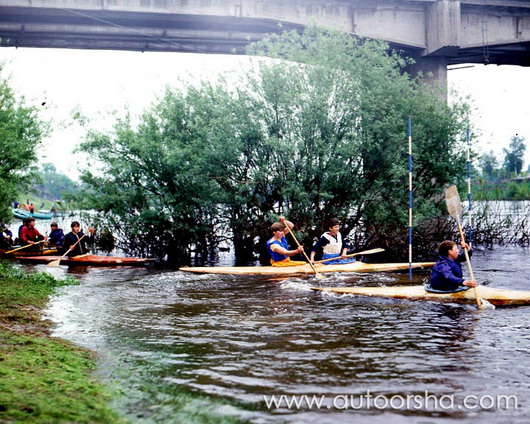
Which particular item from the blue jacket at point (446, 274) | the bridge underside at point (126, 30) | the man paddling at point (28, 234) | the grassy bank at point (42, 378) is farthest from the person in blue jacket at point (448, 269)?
the man paddling at point (28, 234)

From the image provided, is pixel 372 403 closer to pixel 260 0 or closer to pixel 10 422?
pixel 10 422

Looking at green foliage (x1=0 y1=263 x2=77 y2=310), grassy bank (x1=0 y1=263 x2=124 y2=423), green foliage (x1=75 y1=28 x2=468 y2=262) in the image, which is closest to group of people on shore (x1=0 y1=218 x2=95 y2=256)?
green foliage (x1=75 y1=28 x2=468 y2=262)

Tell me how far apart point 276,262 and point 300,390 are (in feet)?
30.5

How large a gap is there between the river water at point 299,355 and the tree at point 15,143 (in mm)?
9001

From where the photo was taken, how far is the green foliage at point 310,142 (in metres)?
17.1

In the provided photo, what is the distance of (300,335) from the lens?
7.40 meters

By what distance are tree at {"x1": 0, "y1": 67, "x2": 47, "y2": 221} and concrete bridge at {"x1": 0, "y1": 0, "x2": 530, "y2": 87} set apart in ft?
9.85

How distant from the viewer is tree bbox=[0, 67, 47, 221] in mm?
18562

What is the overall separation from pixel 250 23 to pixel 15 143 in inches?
358

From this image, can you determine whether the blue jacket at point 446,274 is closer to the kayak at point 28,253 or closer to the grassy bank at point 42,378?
the grassy bank at point 42,378

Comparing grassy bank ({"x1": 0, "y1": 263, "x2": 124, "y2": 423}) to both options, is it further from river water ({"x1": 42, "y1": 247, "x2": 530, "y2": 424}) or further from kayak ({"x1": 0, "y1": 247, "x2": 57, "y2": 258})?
kayak ({"x1": 0, "y1": 247, "x2": 57, "y2": 258})

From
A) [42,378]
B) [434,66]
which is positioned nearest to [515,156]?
[434,66]

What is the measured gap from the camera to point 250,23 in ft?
68.6

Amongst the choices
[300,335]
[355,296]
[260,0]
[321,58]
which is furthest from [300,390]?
[260,0]
